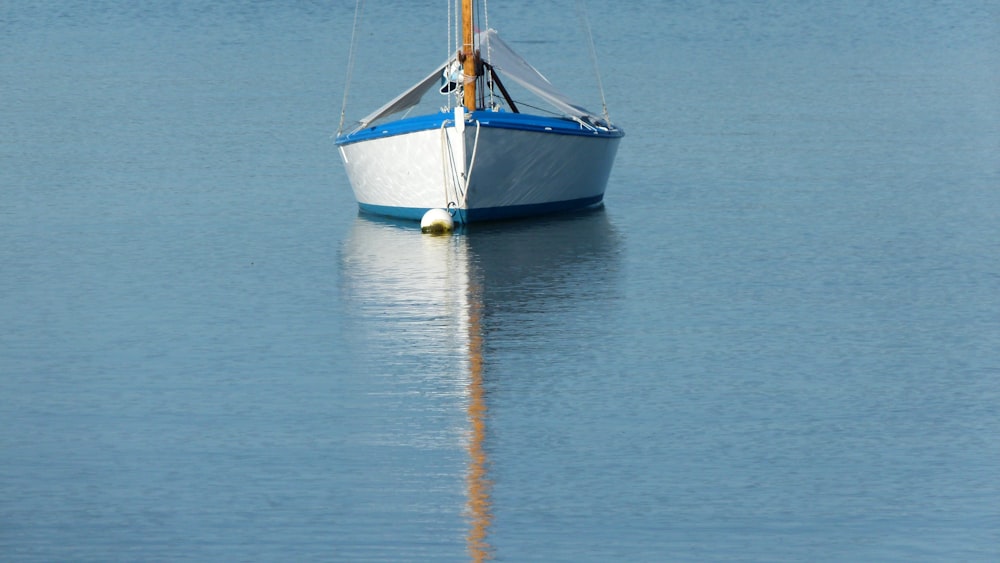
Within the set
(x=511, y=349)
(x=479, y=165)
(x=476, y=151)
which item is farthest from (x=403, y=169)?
(x=511, y=349)

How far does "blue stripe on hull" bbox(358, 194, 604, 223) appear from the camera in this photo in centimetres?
2627

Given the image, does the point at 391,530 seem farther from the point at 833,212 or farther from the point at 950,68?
the point at 950,68

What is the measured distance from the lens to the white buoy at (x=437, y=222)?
25.8m

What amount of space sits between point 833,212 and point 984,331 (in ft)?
26.2

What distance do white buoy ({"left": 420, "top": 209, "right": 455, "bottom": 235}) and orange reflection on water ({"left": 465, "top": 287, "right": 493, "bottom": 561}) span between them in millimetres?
6673

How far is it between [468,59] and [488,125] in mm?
1317

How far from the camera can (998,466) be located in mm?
14008

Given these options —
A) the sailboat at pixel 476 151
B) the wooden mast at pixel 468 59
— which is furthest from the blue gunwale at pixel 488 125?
the wooden mast at pixel 468 59

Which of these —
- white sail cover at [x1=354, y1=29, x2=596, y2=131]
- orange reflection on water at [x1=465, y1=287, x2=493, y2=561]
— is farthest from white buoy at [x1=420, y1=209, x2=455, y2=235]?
orange reflection on water at [x1=465, y1=287, x2=493, y2=561]

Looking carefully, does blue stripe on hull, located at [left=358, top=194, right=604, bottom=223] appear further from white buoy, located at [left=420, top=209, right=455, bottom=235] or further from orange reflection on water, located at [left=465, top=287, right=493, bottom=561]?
orange reflection on water, located at [left=465, top=287, right=493, bottom=561]

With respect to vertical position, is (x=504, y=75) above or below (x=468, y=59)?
below

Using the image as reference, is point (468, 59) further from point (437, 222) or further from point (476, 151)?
point (437, 222)

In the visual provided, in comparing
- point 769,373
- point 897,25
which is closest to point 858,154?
point 769,373

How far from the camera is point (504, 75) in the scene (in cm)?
2670
